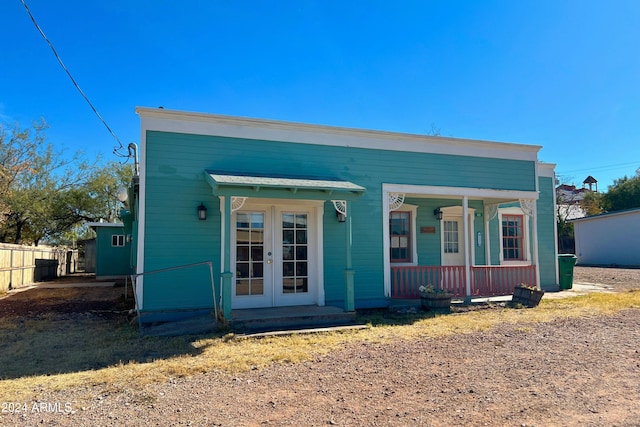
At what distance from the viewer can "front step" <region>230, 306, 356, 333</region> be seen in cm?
651

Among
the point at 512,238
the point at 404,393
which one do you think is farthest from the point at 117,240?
the point at 404,393

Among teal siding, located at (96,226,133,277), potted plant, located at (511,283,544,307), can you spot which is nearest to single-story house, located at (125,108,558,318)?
potted plant, located at (511,283,544,307)

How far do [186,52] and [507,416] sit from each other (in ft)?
32.2

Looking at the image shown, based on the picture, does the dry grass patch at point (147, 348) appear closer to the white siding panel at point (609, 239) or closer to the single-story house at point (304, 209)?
the single-story house at point (304, 209)

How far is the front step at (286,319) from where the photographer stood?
6.51 m

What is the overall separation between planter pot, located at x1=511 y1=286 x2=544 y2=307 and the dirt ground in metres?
3.23

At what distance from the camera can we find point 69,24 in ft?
26.3

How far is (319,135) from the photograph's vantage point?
8359mm

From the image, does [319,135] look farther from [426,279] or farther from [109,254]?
[109,254]

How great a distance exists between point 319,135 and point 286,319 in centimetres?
381

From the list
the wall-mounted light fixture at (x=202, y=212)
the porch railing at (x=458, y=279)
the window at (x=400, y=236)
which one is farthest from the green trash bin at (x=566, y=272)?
the wall-mounted light fixture at (x=202, y=212)

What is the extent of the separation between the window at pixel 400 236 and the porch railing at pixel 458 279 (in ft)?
2.56

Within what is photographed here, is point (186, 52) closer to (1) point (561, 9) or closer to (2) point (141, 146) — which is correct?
(2) point (141, 146)

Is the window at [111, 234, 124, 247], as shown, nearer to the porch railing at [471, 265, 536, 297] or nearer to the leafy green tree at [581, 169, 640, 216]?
the porch railing at [471, 265, 536, 297]
